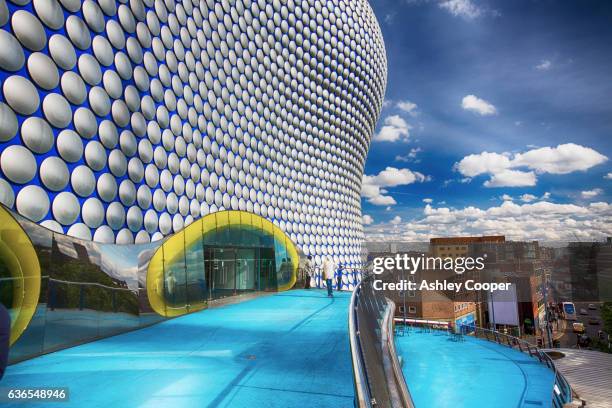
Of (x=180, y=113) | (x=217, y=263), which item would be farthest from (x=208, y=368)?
(x=180, y=113)

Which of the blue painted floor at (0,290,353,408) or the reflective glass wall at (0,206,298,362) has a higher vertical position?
the reflective glass wall at (0,206,298,362)

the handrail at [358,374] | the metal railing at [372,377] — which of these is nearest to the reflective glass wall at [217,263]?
the metal railing at [372,377]

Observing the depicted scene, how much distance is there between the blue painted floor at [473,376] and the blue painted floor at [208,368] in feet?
13.1

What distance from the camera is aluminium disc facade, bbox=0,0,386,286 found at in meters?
6.77

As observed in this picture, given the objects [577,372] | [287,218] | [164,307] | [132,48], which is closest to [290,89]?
[287,218]

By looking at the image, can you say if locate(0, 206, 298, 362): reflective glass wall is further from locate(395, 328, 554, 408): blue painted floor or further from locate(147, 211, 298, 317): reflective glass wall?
locate(395, 328, 554, 408): blue painted floor

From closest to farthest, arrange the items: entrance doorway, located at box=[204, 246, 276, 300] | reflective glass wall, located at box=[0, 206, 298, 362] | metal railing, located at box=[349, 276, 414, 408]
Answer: metal railing, located at box=[349, 276, 414, 408], reflective glass wall, located at box=[0, 206, 298, 362], entrance doorway, located at box=[204, 246, 276, 300]

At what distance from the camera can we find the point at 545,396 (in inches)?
347

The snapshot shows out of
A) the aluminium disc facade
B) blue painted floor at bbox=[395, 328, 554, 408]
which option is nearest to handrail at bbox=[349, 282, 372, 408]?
the aluminium disc facade

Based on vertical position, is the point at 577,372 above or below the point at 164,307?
below

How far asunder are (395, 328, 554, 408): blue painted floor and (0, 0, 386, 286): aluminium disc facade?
8.21 meters

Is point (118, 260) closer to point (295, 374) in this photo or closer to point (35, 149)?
point (35, 149)

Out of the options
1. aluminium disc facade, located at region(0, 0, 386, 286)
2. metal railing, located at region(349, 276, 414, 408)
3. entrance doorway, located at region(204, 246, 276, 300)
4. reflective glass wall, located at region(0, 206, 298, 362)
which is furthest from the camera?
entrance doorway, located at region(204, 246, 276, 300)

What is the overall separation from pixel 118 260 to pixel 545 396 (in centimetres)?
1002
